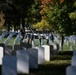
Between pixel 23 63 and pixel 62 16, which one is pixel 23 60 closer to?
pixel 23 63

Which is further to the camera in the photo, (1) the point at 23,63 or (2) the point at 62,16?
(2) the point at 62,16

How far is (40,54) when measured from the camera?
1733cm

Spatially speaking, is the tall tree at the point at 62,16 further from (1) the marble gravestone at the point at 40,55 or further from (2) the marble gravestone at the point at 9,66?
(2) the marble gravestone at the point at 9,66

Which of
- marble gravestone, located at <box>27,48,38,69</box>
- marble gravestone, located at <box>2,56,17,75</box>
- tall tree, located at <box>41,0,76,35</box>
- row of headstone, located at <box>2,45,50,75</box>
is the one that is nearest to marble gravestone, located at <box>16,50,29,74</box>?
row of headstone, located at <box>2,45,50,75</box>

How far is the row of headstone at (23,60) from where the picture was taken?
11.9 metres

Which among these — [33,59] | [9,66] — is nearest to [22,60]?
[33,59]

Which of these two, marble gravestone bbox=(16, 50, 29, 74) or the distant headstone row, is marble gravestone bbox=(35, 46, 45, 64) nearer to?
the distant headstone row

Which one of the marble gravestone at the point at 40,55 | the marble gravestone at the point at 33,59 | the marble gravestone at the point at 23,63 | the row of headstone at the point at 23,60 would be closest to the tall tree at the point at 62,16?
the row of headstone at the point at 23,60

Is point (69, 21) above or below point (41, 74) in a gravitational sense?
above

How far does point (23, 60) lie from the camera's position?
45.6ft

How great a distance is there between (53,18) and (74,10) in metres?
2.17

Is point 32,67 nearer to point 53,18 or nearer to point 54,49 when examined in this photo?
point 54,49

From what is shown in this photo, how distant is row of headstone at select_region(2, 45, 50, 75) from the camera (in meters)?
11.9

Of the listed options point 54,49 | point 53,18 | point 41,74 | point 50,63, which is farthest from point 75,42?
point 41,74
